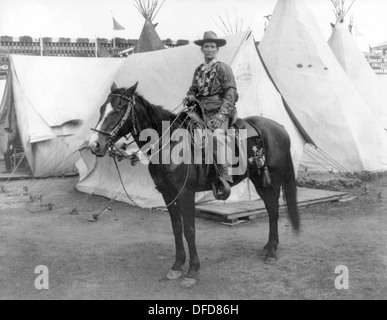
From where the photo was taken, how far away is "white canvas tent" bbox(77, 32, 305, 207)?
25.6 feet

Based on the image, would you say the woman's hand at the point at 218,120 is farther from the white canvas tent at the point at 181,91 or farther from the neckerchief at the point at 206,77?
the white canvas tent at the point at 181,91

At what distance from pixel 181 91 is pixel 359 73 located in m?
7.64

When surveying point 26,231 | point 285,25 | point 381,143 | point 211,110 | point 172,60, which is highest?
point 285,25

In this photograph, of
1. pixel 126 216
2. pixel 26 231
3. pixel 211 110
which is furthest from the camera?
pixel 126 216

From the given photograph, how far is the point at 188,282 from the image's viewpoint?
423 cm

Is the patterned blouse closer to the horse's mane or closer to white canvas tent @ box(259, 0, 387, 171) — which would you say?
the horse's mane

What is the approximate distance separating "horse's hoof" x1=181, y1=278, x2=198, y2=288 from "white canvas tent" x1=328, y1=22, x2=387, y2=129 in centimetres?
1072

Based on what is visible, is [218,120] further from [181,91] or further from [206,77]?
[181,91]

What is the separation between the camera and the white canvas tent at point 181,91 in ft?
25.6

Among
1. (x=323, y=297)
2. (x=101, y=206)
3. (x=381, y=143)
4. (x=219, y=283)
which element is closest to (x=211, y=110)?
(x=219, y=283)

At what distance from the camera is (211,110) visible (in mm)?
4703

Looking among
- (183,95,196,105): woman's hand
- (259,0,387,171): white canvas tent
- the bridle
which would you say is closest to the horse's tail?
(183,95,196,105): woman's hand
